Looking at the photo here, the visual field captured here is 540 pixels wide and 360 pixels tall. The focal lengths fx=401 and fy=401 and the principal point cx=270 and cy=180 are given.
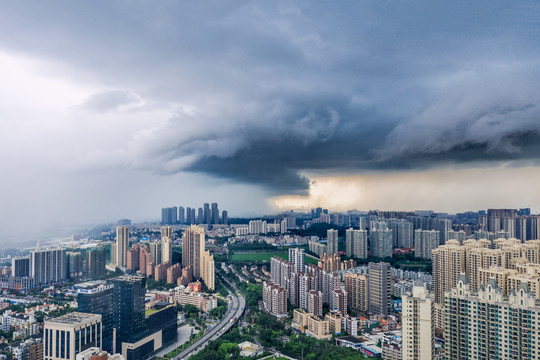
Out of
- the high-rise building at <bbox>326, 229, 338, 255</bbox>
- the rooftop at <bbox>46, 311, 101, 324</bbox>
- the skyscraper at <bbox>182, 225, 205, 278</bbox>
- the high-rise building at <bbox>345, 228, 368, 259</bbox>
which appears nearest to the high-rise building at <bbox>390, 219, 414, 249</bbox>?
the high-rise building at <bbox>345, 228, 368, 259</bbox>

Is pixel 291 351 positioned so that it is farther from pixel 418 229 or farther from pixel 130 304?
pixel 418 229

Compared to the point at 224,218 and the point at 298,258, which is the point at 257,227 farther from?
the point at 298,258

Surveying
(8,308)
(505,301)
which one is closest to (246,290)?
(8,308)

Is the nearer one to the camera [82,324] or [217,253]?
[82,324]

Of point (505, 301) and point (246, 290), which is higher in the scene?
point (505, 301)

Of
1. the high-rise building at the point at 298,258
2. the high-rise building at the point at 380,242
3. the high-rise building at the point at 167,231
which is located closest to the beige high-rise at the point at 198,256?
the high-rise building at the point at 167,231
